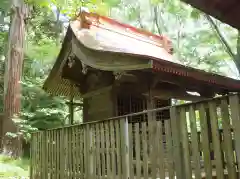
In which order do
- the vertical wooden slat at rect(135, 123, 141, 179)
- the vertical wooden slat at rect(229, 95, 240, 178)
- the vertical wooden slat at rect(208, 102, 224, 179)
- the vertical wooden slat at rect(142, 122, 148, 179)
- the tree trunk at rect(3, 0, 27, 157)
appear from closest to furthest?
the vertical wooden slat at rect(229, 95, 240, 178) → the vertical wooden slat at rect(208, 102, 224, 179) → the vertical wooden slat at rect(142, 122, 148, 179) → the vertical wooden slat at rect(135, 123, 141, 179) → the tree trunk at rect(3, 0, 27, 157)

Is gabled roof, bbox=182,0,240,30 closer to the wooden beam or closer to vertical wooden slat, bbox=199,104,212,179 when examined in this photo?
vertical wooden slat, bbox=199,104,212,179

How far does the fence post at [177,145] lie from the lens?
3.85m

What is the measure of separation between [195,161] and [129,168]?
1404mm

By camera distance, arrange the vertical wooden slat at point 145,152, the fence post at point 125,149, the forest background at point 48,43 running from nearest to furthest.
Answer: the vertical wooden slat at point 145,152 → the fence post at point 125,149 → the forest background at point 48,43

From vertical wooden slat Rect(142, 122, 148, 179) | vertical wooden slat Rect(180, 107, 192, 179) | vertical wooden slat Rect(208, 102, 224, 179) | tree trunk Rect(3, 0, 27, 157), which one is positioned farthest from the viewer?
tree trunk Rect(3, 0, 27, 157)

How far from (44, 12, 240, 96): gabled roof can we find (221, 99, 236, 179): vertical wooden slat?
229 centimetres

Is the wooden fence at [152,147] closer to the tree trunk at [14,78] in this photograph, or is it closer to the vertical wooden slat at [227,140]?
the vertical wooden slat at [227,140]

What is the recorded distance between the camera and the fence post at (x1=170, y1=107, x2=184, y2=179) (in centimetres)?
385

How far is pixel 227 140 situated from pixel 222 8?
1.71 meters

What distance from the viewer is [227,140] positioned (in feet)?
11.0

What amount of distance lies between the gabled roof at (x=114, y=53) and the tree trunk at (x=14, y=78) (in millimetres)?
3227

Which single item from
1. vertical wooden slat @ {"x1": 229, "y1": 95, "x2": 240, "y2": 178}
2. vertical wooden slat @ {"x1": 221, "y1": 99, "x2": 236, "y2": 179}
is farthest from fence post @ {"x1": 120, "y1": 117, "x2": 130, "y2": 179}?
vertical wooden slat @ {"x1": 229, "y1": 95, "x2": 240, "y2": 178}

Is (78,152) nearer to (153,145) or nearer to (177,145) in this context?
(153,145)

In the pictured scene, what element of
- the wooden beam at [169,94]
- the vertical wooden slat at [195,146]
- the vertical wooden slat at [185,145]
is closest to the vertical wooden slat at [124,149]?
the vertical wooden slat at [185,145]
